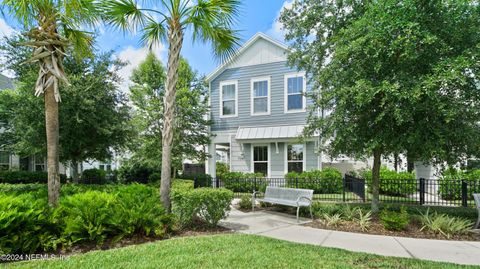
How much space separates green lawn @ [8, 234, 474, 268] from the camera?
13.6 ft

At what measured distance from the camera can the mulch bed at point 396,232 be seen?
6125 millimetres

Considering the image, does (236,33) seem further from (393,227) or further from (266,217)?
(393,227)

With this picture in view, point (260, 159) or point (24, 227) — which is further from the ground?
point (260, 159)

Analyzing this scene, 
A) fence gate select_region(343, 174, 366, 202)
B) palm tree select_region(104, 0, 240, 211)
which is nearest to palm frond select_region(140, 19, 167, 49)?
palm tree select_region(104, 0, 240, 211)

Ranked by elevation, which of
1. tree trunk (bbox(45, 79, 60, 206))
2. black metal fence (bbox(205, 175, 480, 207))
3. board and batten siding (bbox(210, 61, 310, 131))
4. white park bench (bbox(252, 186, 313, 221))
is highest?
board and batten siding (bbox(210, 61, 310, 131))

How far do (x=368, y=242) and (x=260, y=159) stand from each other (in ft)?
32.2

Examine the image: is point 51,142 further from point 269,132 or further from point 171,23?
point 269,132

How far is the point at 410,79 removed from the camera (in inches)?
237

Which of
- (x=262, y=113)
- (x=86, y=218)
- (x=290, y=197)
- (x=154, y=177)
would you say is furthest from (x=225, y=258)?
(x=154, y=177)

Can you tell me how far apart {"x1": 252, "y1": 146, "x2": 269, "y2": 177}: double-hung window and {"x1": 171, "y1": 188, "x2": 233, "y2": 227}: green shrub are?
8.68 meters

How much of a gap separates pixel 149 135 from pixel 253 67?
6.62 metres

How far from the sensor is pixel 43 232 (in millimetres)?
4785

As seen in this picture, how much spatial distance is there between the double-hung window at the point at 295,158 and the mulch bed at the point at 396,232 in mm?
7185

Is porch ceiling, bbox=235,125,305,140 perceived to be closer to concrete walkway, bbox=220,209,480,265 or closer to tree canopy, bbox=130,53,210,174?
tree canopy, bbox=130,53,210,174
